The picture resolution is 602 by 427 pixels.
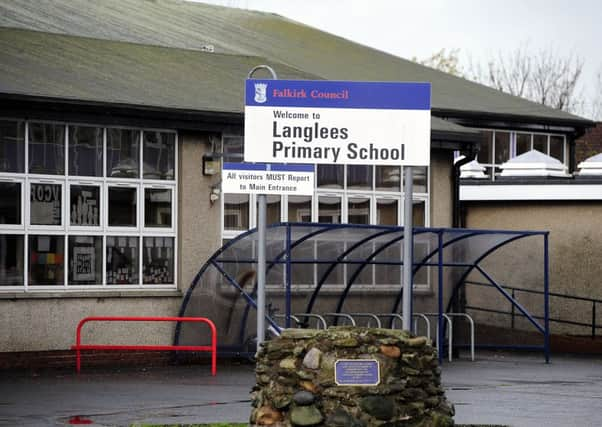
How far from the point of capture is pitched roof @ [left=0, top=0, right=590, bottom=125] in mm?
23578

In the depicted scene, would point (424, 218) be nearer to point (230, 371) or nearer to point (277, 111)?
point (230, 371)

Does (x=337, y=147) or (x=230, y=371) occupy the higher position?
(x=337, y=147)

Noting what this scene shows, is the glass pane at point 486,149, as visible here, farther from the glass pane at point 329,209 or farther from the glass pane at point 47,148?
the glass pane at point 47,148

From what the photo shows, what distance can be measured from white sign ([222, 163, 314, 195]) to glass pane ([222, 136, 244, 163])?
28.9 ft

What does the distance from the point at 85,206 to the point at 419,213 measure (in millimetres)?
6679

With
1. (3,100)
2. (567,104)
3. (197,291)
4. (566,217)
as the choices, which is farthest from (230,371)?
(567,104)

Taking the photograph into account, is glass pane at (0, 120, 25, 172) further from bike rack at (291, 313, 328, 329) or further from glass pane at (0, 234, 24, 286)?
bike rack at (291, 313, 328, 329)

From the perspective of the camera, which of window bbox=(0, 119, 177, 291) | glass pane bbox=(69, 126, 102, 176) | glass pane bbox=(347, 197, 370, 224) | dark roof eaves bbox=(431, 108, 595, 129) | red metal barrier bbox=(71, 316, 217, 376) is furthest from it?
dark roof eaves bbox=(431, 108, 595, 129)

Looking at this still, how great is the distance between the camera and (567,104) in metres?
68.9

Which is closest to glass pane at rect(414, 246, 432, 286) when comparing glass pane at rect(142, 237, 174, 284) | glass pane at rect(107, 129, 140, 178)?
glass pane at rect(142, 237, 174, 284)

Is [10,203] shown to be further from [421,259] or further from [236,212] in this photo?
[421,259]

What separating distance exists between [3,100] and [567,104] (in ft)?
176

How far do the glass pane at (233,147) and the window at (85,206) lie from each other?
0.93 meters

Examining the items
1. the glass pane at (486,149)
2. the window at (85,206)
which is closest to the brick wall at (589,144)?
the glass pane at (486,149)
